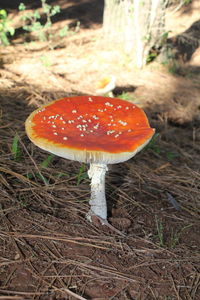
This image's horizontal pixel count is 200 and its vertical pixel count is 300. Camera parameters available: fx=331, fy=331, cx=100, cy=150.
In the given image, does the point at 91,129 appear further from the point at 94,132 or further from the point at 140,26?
the point at 140,26

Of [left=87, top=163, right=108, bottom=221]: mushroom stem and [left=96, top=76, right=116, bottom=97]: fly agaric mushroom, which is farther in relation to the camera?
[left=96, top=76, right=116, bottom=97]: fly agaric mushroom

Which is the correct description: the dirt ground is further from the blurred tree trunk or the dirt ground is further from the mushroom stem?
the blurred tree trunk

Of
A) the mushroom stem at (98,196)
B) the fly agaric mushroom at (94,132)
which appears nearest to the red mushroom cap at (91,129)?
the fly agaric mushroom at (94,132)

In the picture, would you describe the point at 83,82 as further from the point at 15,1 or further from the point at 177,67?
the point at 15,1

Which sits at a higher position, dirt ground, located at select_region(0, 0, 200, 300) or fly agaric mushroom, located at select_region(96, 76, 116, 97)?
fly agaric mushroom, located at select_region(96, 76, 116, 97)

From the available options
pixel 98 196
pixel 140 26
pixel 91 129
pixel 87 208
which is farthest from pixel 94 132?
pixel 140 26

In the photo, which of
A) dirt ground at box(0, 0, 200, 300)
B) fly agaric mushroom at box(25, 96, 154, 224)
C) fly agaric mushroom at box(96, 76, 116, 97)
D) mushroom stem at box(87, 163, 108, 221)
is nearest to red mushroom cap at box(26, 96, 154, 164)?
fly agaric mushroom at box(25, 96, 154, 224)

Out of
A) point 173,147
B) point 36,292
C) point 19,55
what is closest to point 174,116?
point 173,147
